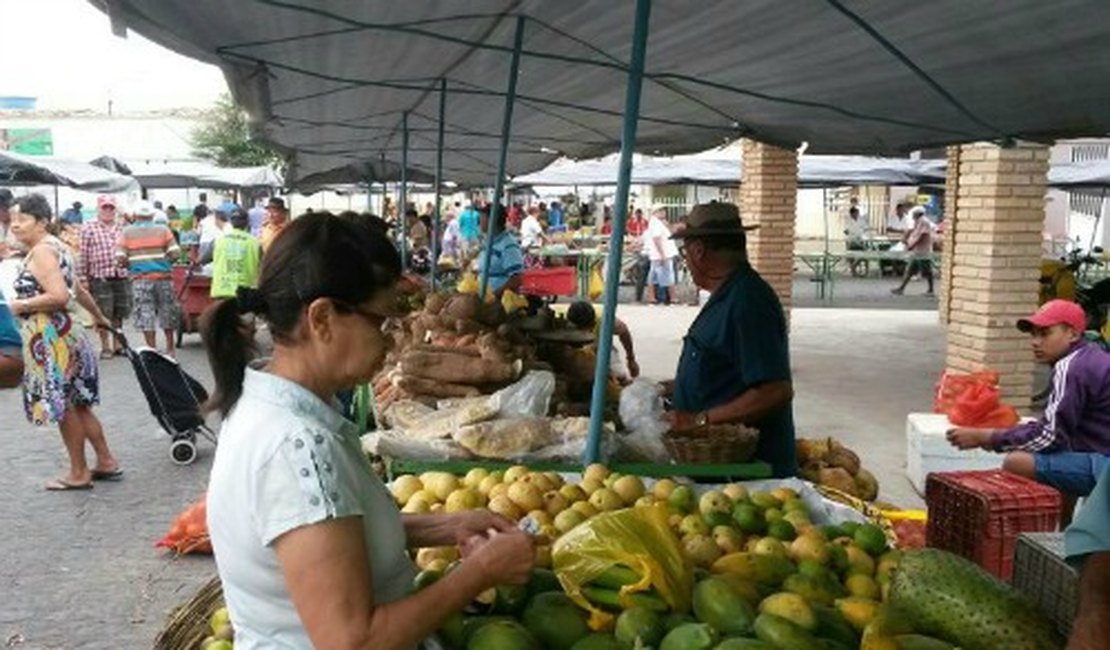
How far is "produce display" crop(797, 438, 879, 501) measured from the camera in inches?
202

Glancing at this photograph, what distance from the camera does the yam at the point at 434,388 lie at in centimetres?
466

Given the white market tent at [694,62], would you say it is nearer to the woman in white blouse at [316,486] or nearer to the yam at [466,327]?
the yam at [466,327]

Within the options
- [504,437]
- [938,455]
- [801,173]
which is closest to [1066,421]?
[938,455]

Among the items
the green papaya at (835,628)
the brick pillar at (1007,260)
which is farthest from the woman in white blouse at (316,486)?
the brick pillar at (1007,260)

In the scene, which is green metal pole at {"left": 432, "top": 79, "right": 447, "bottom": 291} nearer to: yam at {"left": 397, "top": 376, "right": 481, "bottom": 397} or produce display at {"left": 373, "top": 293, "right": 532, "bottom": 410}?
produce display at {"left": 373, "top": 293, "right": 532, "bottom": 410}

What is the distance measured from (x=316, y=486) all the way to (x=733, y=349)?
276cm

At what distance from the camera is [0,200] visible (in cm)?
1130

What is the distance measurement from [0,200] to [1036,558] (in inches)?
456

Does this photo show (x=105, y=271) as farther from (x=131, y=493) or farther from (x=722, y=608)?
(x=722, y=608)

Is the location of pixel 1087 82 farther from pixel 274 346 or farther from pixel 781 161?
pixel 781 161

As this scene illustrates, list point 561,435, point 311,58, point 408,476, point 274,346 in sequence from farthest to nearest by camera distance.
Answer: point 311,58 → point 561,435 → point 408,476 → point 274,346

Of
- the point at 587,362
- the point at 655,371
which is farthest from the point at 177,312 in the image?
the point at 587,362

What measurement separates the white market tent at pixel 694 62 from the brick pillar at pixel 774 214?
4482 mm

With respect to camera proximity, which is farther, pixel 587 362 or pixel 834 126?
pixel 834 126
